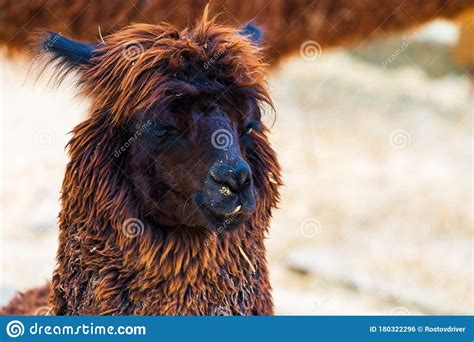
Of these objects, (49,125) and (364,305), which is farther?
(49,125)

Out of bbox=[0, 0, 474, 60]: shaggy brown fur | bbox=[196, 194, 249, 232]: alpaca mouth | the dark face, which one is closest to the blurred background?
bbox=[0, 0, 474, 60]: shaggy brown fur

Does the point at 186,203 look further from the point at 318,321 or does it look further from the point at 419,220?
the point at 419,220

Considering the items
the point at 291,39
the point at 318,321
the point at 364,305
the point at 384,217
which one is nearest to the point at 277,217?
the point at 384,217

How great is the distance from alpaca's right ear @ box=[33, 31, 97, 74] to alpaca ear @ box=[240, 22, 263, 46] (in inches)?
16.8

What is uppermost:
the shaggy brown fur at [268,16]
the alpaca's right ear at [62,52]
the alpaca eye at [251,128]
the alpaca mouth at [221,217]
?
the shaggy brown fur at [268,16]

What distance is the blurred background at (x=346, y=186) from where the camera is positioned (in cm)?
441

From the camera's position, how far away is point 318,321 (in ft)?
7.23

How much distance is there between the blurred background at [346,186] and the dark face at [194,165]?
390 mm

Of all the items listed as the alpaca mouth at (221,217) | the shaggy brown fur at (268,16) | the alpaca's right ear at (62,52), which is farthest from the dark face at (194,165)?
the shaggy brown fur at (268,16)

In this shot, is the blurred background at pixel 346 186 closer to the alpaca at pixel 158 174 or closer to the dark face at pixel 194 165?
the alpaca at pixel 158 174

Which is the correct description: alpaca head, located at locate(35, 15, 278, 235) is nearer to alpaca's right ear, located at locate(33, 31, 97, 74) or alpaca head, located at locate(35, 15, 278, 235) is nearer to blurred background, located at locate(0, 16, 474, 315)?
alpaca's right ear, located at locate(33, 31, 97, 74)

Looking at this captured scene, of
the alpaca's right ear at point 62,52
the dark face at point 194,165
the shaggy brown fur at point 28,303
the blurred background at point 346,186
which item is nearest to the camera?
the dark face at point 194,165

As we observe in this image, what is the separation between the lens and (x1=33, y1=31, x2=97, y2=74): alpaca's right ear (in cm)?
210

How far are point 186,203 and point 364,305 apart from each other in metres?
2.44
